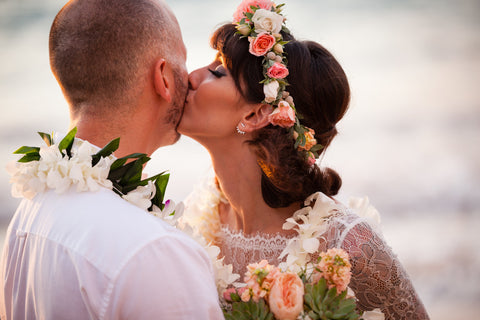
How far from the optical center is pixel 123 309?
135cm

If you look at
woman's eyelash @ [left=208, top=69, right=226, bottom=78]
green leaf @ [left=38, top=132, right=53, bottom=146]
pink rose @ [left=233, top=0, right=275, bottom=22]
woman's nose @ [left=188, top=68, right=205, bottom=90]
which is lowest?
green leaf @ [left=38, top=132, right=53, bottom=146]

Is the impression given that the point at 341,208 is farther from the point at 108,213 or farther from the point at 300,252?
the point at 108,213

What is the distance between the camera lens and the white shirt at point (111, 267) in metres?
1.35

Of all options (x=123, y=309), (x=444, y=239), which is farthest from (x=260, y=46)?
(x=444, y=239)

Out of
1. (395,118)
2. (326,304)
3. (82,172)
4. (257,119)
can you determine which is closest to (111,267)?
Answer: (82,172)

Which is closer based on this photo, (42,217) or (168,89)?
(42,217)

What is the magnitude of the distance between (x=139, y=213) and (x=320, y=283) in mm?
736

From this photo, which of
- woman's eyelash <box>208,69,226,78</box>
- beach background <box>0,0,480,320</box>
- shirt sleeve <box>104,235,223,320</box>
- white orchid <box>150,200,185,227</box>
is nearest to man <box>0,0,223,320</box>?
shirt sleeve <box>104,235,223,320</box>

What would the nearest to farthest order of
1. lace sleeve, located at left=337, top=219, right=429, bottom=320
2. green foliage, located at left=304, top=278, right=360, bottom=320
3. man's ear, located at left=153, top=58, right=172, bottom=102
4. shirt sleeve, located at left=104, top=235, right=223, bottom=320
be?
shirt sleeve, located at left=104, top=235, right=223, bottom=320 < green foliage, located at left=304, top=278, right=360, bottom=320 < man's ear, located at left=153, top=58, right=172, bottom=102 < lace sleeve, located at left=337, top=219, right=429, bottom=320

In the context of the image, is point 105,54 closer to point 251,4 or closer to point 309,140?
point 251,4

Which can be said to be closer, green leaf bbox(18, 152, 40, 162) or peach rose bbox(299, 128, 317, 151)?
green leaf bbox(18, 152, 40, 162)

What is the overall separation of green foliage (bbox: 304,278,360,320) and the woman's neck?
748 millimetres

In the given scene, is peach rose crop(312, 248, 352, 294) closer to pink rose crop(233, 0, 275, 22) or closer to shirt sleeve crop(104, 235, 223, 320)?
shirt sleeve crop(104, 235, 223, 320)

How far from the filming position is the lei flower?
161cm
